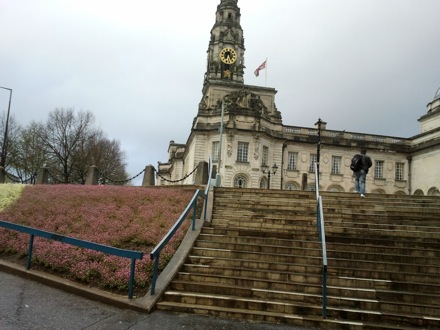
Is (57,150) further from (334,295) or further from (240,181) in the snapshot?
(334,295)

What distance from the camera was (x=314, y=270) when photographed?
8.12m

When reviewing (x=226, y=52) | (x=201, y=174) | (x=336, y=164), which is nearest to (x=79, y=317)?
(x=201, y=174)

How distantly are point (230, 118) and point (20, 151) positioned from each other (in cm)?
2260

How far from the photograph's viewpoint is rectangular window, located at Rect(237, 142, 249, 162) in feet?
134

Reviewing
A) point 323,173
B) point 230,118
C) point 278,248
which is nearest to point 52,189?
point 278,248

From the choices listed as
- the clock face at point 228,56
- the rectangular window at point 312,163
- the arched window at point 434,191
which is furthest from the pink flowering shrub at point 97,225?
the clock face at point 228,56

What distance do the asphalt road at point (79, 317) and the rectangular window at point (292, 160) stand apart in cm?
3838

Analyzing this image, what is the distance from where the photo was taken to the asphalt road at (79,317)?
5.76 metres

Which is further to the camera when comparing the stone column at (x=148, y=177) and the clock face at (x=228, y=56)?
the clock face at (x=228, y=56)

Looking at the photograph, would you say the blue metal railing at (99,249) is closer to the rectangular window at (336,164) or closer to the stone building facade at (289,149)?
the stone building facade at (289,149)

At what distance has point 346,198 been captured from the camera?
13.9 metres

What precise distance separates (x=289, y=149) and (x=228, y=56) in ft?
58.4

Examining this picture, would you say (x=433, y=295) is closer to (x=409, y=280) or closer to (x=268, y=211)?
(x=409, y=280)

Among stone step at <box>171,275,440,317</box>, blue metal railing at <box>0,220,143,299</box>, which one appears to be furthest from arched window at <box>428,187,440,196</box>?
blue metal railing at <box>0,220,143,299</box>
